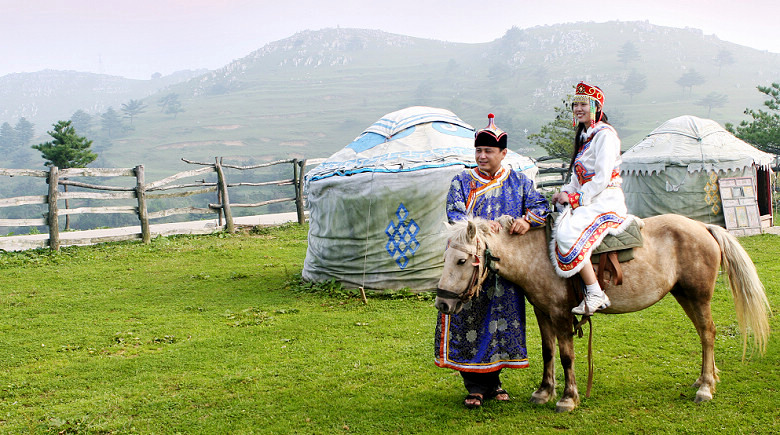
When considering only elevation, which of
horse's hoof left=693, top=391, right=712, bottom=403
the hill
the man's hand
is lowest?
horse's hoof left=693, top=391, right=712, bottom=403

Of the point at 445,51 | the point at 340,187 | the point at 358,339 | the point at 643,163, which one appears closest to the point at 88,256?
the point at 340,187

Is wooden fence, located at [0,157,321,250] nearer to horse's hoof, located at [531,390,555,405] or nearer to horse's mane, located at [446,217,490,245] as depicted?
horse's mane, located at [446,217,490,245]

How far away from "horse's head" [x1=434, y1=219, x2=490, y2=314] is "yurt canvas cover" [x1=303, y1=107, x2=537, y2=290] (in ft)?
10.6

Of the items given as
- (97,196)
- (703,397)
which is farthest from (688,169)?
(97,196)

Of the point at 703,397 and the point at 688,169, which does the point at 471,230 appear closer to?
the point at 703,397

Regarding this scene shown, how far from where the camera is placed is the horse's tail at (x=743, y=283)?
3268mm

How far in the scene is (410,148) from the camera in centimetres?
670

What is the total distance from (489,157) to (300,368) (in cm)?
212

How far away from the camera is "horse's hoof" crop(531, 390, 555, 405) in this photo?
3.30 meters

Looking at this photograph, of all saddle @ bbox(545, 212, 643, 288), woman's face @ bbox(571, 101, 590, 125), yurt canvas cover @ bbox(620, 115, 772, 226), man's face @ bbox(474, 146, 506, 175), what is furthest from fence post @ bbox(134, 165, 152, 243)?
yurt canvas cover @ bbox(620, 115, 772, 226)

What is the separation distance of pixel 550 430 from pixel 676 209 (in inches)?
363

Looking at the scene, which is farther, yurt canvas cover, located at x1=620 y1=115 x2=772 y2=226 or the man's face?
yurt canvas cover, located at x1=620 y1=115 x2=772 y2=226

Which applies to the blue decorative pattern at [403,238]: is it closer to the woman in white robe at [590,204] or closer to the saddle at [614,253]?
the woman in white robe at [590,204]

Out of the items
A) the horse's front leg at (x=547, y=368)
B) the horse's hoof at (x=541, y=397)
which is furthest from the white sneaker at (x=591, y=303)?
the horse's hoof at (x=541, y=397)
